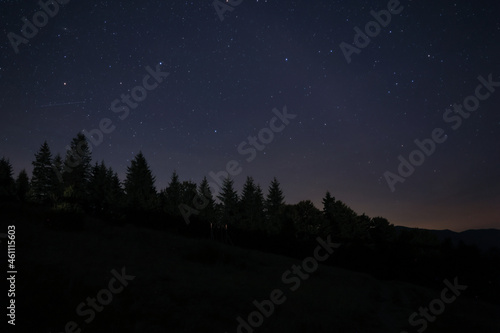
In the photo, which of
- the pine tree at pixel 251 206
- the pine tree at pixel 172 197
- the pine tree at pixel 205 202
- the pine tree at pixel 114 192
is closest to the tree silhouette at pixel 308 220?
the pine tree at pixel 251 206

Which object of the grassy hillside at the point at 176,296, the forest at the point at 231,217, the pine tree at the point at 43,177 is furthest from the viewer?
the pine tree at the point at 43,177

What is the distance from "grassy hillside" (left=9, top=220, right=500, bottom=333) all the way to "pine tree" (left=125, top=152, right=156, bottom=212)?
1698 cm

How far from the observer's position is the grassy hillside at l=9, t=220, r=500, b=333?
8.45 meters

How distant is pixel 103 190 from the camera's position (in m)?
44.5

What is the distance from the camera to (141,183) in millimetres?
41531

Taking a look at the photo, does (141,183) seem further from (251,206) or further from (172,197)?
(251,206)

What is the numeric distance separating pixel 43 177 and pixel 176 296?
144ft

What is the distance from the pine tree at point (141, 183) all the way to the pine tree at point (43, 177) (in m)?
12.5

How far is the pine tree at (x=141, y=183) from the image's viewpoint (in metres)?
37.0

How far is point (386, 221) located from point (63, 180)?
60359mm

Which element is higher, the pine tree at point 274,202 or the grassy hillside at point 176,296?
the pine tree at point 274,202

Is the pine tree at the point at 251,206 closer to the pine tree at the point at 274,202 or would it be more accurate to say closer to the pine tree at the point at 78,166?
the pine tree at the point at 274,202

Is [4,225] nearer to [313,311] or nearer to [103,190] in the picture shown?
[313,311]

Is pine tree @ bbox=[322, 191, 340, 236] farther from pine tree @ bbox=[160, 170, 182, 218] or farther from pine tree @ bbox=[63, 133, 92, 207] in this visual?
pine tree @ bbox=[63, 133, 92, 207]
